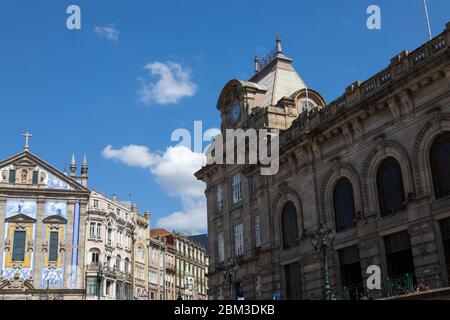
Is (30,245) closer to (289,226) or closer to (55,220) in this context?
(55,220)

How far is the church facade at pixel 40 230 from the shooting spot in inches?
2699

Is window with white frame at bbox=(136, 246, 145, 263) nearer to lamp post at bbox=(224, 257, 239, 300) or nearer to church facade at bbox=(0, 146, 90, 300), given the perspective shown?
church facade at bbox=(0, 146, 90, 300)

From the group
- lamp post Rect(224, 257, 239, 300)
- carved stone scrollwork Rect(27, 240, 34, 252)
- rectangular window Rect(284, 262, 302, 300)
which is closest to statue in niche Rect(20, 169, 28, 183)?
carved stone scrollwork Rect(27, 240, 34, 252)

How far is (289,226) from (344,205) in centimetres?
536

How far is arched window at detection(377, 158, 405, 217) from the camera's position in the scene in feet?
86.4

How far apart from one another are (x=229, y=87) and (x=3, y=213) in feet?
128

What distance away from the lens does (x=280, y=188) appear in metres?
35.3

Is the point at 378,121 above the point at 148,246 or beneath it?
beneath

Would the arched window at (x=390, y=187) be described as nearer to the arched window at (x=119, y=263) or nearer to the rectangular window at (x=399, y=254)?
the rectangular window at (x=399, y=254)

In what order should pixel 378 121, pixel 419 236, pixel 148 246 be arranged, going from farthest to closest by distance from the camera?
pixel 148 246 → pixel 378 121 → pixel 419 236

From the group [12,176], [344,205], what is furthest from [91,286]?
[344,205]

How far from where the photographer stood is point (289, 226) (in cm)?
3459
